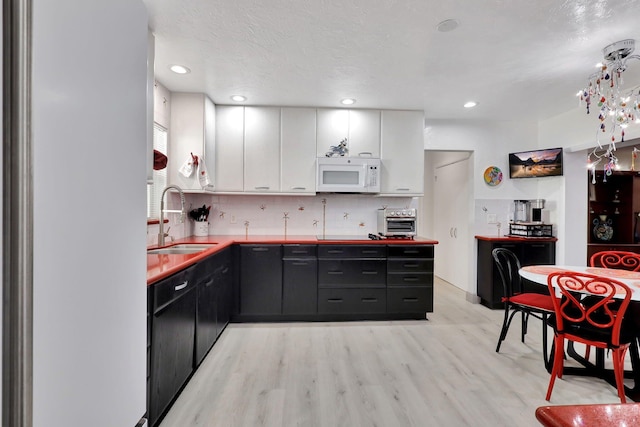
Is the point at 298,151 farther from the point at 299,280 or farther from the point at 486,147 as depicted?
the point at 486,147

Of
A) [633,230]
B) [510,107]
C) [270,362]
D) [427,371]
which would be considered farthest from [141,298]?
[633,230]

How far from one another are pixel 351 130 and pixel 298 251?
61.6 inches

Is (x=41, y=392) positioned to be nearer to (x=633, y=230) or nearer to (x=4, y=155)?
(x=4, y=155)

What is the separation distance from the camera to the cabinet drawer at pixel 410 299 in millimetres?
3449

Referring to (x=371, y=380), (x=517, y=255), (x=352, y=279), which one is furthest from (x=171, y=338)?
(x=517, y=255)

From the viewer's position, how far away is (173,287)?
1.83 m

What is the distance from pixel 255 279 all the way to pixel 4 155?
296cm

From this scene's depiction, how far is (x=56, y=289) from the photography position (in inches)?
23.4

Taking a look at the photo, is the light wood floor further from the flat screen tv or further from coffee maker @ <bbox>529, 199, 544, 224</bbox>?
the flat screen tv

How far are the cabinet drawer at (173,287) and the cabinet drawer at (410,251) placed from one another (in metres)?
2.10

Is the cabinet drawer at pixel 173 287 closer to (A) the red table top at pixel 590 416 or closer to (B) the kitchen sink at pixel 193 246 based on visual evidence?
(B) the kitchen sink at pixel 193 246

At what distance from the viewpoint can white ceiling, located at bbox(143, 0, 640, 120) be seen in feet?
6.27

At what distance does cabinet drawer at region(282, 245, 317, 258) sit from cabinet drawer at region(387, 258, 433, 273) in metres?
0.90

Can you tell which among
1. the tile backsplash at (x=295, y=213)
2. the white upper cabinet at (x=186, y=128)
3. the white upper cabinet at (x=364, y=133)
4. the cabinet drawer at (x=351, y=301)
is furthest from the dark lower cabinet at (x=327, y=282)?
the white upper cabinet at (x=364, y=133)
